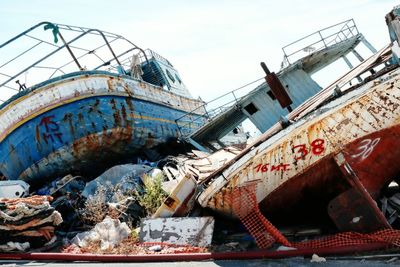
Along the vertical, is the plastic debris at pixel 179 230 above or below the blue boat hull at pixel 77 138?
below

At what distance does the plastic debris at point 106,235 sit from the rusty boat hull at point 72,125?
3.87m

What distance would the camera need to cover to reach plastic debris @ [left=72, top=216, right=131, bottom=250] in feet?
18.2

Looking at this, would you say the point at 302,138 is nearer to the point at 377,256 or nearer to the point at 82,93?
the point at 377,256

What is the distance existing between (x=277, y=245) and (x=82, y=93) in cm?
657

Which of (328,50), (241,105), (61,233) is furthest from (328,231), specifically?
(328,50)

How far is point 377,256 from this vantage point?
12.6ft

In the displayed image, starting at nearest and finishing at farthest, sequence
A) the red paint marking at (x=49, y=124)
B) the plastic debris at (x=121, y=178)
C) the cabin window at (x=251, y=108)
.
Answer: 1. the plastic debris at (x=121, y=178)
2. the red paint marking at (x=49, y=124)
3. the cabin window at (x=251, y=108)

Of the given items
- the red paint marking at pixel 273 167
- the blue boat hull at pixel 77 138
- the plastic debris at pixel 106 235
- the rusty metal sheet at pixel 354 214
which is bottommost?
the rusty metal sheet at pixel 354 214

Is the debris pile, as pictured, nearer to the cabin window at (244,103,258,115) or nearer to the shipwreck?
the shipwreck

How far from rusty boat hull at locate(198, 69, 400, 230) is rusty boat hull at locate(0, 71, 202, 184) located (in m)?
5.07

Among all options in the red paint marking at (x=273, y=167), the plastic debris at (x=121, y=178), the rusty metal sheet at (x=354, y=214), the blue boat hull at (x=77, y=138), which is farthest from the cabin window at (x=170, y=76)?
the rusty metal sheet at (x=354, y=214)

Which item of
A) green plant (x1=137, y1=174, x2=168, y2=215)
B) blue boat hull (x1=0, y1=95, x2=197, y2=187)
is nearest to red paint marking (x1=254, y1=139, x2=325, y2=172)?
green plant (x1=137, y1=174, x2=168, y2=215)

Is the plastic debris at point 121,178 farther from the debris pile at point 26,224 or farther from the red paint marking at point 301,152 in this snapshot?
the red paint marking at point 301,152

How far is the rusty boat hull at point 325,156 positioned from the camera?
4.63m
